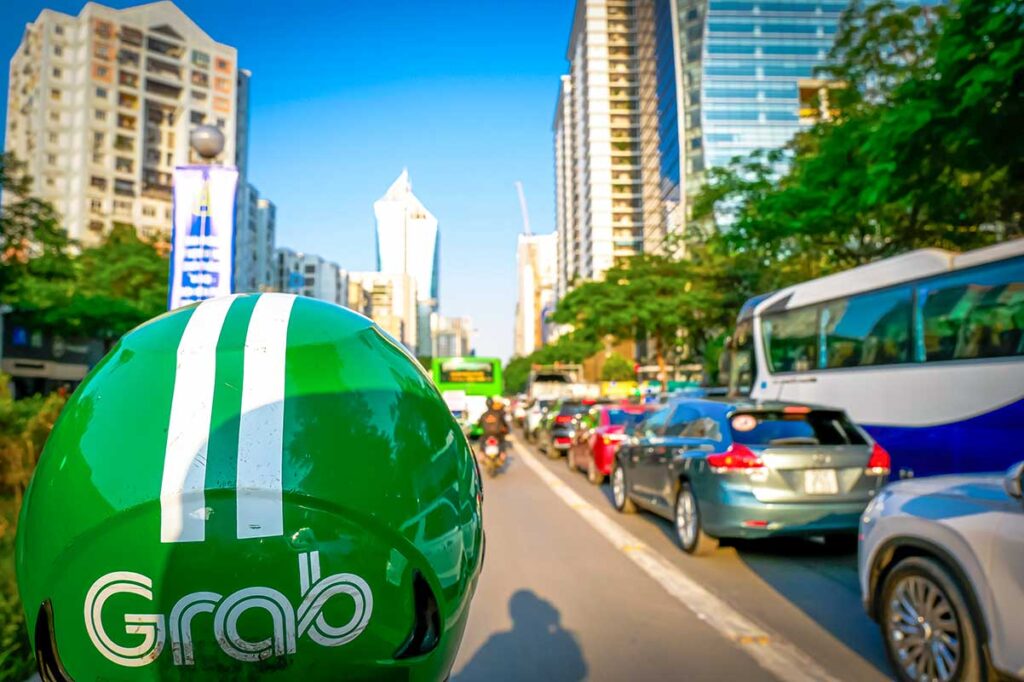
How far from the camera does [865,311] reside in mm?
10383

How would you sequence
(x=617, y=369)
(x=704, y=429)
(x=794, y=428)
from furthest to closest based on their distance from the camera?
(x=617, y=369), (x=704, y=429), (x=794, y=428)

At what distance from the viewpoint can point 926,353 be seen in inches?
352

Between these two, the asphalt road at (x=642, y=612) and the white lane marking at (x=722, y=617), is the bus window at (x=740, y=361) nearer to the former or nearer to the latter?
the white lane marking at (x=722, y=617)

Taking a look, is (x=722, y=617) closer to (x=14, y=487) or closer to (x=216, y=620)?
(x=216, y=620)

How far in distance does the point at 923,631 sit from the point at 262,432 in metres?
3.51

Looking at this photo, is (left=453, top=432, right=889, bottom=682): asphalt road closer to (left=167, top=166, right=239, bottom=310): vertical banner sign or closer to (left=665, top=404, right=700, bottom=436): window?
(left=665, top=404, right=700, bottom=436): window

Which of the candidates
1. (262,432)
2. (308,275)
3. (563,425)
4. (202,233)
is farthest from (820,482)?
(308,275)

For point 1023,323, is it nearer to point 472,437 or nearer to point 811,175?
point 811,175

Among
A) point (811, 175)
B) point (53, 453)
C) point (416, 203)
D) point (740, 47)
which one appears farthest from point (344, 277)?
point (53, 453)

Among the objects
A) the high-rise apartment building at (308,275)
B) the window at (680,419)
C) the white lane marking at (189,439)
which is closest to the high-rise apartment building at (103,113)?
the high-rise apartment building at (308,275)

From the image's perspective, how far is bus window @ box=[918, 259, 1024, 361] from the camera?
301 inches

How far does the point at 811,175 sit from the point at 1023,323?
6395mm

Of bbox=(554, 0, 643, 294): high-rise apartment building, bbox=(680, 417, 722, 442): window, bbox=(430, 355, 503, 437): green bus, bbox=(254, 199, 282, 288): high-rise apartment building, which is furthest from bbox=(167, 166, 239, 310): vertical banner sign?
bbox=(554, 0, 643, 294): high-rise apartment building

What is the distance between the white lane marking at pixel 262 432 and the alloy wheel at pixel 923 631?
3286 millimetres
